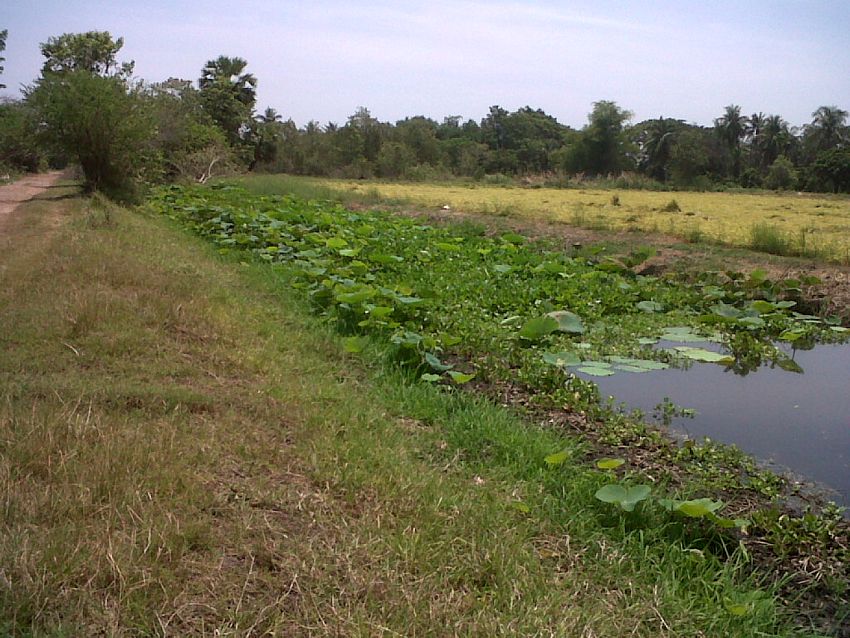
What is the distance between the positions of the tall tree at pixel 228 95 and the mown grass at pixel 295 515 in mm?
36720

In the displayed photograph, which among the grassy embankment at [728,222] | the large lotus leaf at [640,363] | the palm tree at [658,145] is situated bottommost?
the large lotus leaf at [640,363]

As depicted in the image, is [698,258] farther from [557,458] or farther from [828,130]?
[828,130]

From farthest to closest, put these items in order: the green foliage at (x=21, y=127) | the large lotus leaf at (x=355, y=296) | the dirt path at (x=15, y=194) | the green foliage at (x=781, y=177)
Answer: the green foliage at (x=781, y=177) < the green foliage at (x=21, y=127) < the dirt path at (x=15, y=194) < the large lotus leaf at (x=355, y=296)

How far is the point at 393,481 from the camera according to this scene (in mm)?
3275

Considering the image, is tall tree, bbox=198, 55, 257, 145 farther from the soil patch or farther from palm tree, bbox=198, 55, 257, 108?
the soil patch

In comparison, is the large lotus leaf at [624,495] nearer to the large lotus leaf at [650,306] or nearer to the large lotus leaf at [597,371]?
the large lotus leaf at [597,371]

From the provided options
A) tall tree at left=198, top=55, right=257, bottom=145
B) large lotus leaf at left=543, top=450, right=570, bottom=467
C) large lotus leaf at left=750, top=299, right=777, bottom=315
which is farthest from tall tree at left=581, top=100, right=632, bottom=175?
large lotus leaf at left=543, top=450, right=570, bottom=467

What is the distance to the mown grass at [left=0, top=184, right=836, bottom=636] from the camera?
2.29 meters

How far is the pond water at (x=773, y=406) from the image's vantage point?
4172mm

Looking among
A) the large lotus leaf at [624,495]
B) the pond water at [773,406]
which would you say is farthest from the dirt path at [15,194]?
the large lotus leaf at [624,495]

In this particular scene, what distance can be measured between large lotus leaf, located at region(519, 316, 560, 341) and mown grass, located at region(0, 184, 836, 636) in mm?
1545

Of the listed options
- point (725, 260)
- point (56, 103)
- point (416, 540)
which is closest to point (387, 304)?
point (416, 540)

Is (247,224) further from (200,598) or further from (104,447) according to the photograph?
(200,598)

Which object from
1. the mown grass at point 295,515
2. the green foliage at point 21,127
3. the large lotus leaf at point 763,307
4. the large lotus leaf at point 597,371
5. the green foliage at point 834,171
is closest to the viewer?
the mown grass at point 295,515
